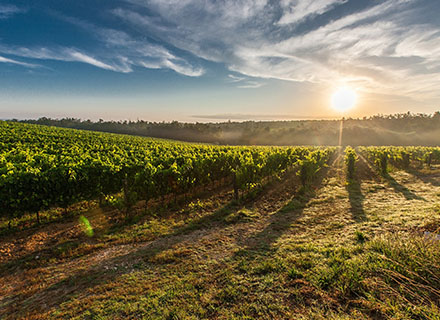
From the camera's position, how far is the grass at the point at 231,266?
3.60m

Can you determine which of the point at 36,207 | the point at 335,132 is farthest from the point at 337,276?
the point at 335,132

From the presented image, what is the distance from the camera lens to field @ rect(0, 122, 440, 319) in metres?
3.67

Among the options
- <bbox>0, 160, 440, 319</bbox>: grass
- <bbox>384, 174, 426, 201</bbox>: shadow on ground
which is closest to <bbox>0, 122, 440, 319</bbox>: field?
<bbox>0, 160, 440, 319</bbox>: grass

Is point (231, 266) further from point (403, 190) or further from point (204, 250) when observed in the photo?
point (403, 190)

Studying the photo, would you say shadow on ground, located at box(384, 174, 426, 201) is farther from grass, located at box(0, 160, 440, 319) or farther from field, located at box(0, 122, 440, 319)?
grass, located at box(0, 160, 440, 319)

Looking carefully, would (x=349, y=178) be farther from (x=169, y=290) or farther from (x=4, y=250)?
(x=4, y=250)

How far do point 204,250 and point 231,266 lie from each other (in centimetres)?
114

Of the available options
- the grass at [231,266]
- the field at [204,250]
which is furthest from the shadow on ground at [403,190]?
the grass at [231,266]

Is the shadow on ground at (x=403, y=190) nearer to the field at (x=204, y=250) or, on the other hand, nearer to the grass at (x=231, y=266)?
the field at (x=204, y=250)

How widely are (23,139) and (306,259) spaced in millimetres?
32683

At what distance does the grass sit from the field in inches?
1.1

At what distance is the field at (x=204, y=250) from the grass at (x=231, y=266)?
0.09 ft

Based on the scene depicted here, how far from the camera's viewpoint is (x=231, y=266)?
195 inches

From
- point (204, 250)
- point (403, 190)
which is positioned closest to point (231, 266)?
point (204, 250)
